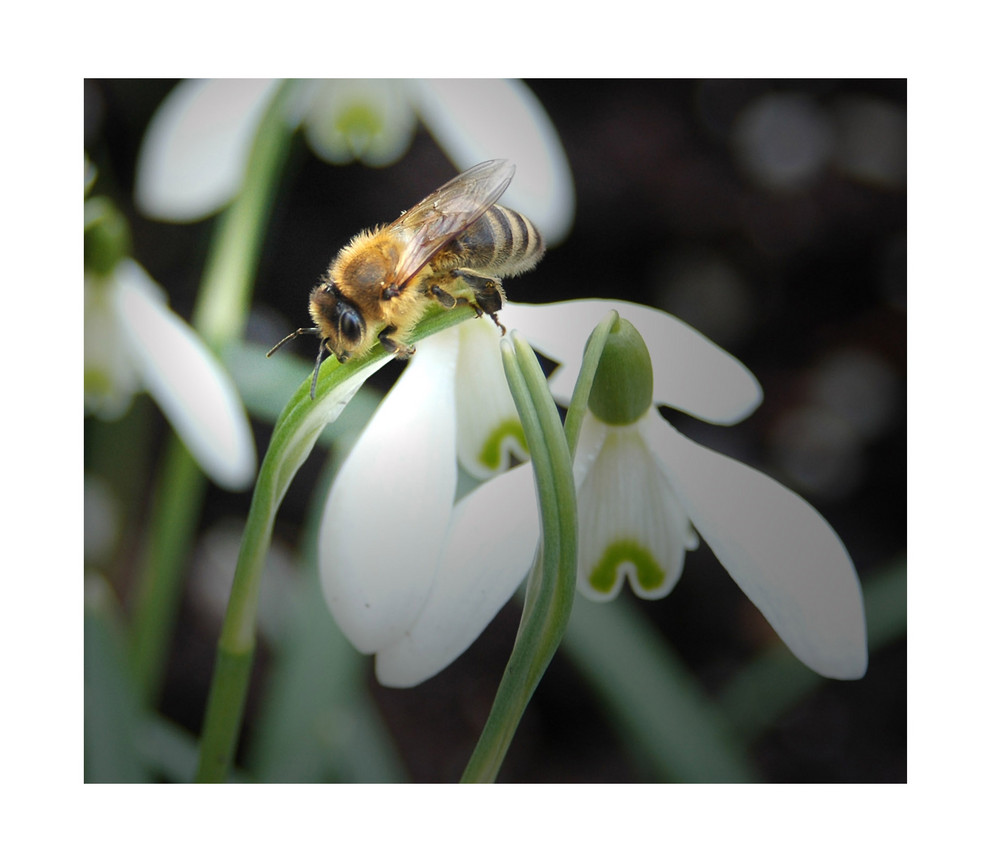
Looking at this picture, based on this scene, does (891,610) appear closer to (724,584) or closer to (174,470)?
(724,584)

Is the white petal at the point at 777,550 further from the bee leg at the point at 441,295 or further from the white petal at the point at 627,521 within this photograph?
the bee leg at the point at 441,295

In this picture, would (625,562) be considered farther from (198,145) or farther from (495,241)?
(198,145)

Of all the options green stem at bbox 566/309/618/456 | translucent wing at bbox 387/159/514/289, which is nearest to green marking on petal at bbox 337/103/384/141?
translucent wing at bbox 387/159/514/289

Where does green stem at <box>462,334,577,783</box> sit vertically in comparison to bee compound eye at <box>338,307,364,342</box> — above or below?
below

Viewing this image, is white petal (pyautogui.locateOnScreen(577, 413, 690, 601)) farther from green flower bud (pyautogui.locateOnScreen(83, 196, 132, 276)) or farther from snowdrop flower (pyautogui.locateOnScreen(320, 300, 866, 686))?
green flower bud (pyautogui.locateOnScreen(83, 196, 132, 276))

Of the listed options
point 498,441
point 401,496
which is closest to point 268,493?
point 401,496
